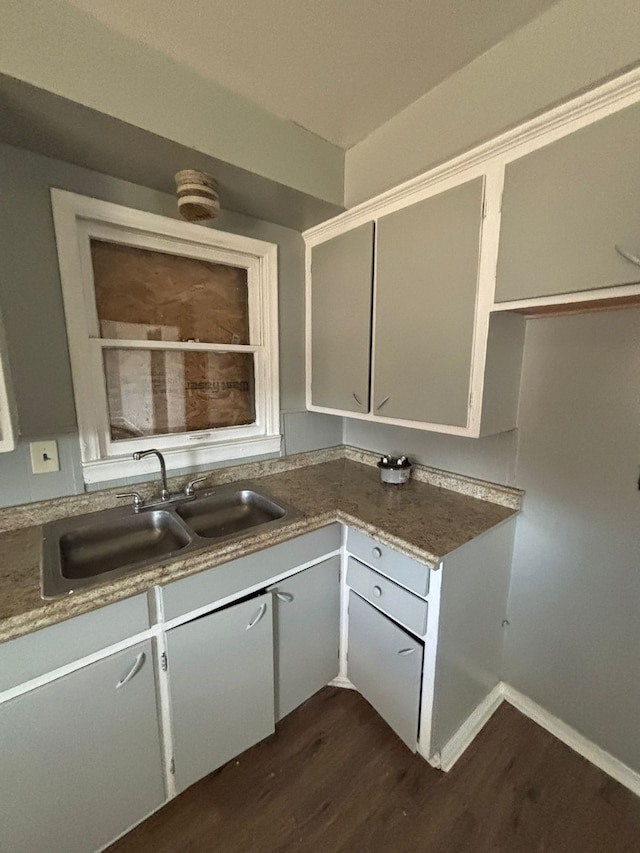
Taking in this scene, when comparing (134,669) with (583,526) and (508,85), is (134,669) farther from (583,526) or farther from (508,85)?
(508,85)

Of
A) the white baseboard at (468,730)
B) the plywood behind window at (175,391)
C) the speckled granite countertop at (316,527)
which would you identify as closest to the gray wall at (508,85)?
the plywood behind window at (175,391)

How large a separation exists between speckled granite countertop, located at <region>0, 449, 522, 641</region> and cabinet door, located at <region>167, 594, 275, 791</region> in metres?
0.22

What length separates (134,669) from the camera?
1004 millimetres

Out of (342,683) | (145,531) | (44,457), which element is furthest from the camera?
(342,683)

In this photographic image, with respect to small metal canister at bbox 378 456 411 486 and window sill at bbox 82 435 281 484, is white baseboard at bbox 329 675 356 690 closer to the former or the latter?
small metal canister at bbox 378 456 411 486

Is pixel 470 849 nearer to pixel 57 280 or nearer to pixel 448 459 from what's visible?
pixel 448 459

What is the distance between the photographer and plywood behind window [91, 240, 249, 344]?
1.40 meters

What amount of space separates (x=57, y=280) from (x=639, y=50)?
1.77 meters

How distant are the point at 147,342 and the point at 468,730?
2.08 meters

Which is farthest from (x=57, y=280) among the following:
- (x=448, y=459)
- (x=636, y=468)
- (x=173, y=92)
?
(x=636, y=468)

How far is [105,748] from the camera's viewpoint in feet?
3.24

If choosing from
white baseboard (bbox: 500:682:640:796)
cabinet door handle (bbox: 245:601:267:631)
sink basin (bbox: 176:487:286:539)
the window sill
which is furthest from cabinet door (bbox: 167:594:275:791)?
white baseboard (bbox: 500:682:640:796)

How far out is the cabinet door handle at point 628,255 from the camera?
2.78 feet

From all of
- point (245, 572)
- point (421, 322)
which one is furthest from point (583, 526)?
point (245, 572)
